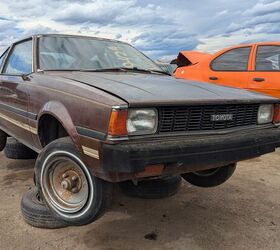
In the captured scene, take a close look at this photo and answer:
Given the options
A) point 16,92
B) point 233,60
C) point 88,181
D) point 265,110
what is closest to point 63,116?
point 88,181

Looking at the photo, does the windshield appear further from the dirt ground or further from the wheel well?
the dirt ground

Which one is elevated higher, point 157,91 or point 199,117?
point 157,91

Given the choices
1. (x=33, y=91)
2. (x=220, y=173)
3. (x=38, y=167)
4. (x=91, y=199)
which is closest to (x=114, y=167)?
(x=91, y=199)

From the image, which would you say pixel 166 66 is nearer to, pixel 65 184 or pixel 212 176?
pixel 212 176

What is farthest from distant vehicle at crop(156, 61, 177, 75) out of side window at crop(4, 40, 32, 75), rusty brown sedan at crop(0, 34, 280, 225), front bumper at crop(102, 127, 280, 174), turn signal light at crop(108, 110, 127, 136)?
turn signal light at crop(108, 110, 127, 136)

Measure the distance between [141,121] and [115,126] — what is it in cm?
20

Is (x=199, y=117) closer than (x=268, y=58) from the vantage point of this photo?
Yes

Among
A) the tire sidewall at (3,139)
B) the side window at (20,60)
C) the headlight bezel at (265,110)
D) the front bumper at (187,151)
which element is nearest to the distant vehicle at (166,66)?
the headlight bezel at (265,110)

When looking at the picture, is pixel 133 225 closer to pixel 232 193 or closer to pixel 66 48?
pixel 232 193

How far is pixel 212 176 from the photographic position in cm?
386

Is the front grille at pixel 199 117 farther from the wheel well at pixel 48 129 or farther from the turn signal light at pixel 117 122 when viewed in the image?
the wheel well at pixel 48 129

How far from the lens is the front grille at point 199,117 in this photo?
2.62 metres

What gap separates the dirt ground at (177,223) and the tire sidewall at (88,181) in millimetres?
328

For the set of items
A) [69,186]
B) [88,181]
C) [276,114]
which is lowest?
[69,186]
